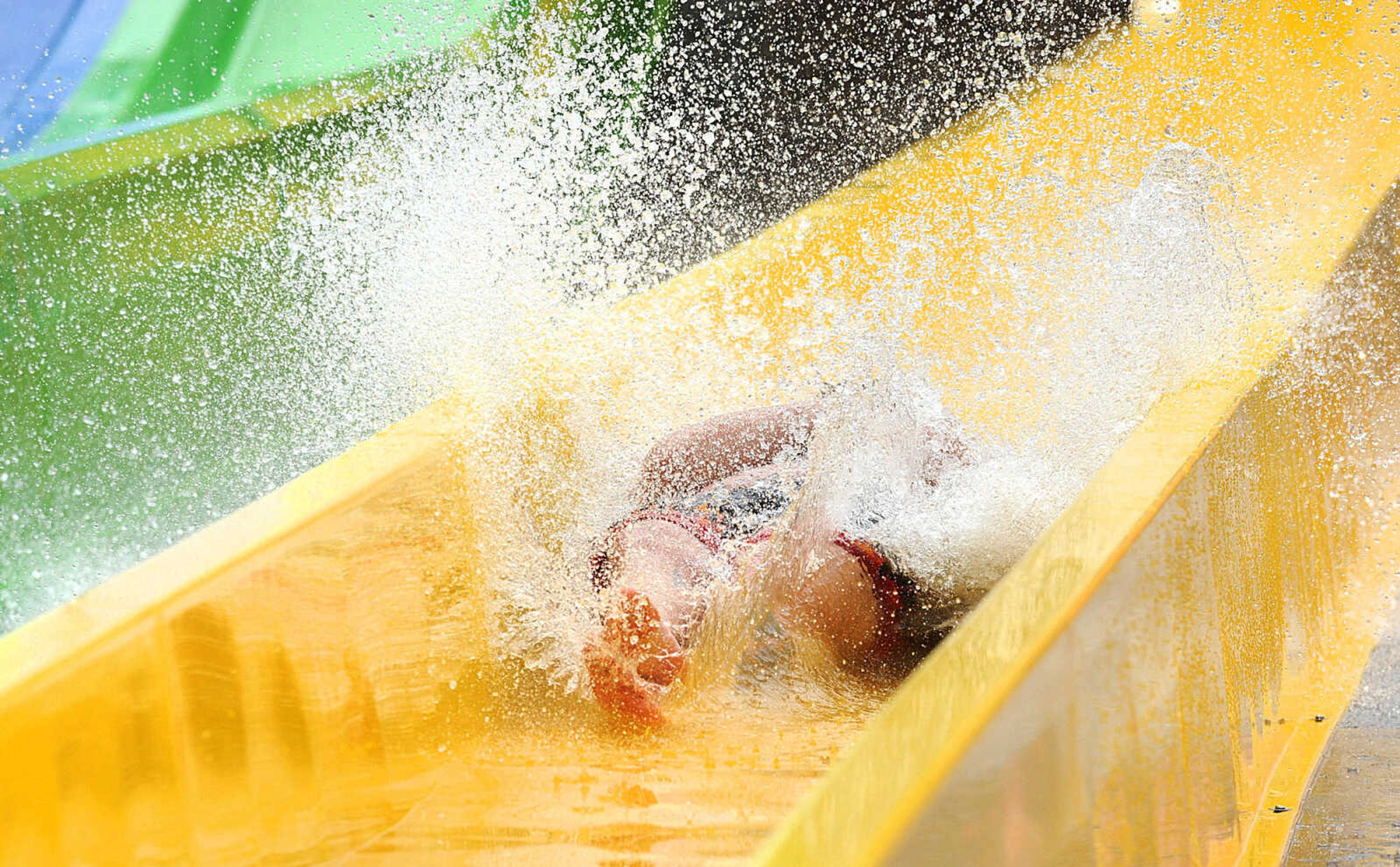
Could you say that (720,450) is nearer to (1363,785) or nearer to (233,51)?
(1363,785)

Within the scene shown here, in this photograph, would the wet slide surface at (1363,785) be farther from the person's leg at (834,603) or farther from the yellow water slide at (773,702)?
the person's leg at (834,603)

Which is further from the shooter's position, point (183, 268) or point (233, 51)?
point (233, 51)

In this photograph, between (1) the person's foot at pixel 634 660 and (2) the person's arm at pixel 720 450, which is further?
(2) the person's arm at pixel 720 450

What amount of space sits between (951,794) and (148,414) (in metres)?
1.53

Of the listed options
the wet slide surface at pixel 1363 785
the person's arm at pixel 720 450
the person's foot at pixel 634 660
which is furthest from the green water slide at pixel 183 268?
the wet slide surface at pixel 1363 785

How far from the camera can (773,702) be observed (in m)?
0.92

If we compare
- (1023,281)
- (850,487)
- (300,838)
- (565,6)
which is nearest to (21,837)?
(300,838)

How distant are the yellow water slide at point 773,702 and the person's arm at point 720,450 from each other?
0.29ft

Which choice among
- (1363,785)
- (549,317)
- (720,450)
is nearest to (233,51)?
(549,317)

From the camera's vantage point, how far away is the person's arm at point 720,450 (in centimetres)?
115

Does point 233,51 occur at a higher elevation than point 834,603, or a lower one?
higher

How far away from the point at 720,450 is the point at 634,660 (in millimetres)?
356

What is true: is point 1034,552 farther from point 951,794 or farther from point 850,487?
point 850,487

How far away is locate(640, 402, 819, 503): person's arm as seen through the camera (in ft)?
3.78
